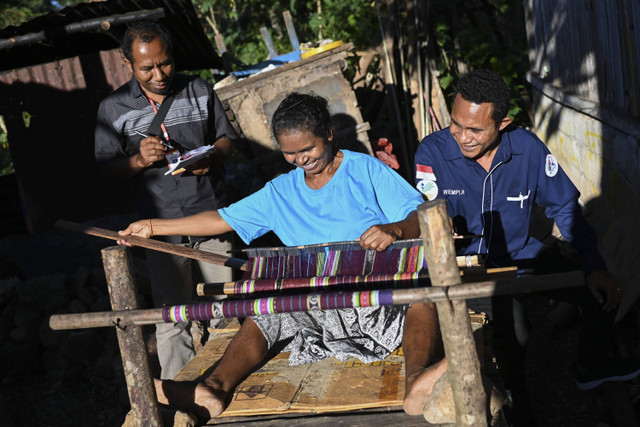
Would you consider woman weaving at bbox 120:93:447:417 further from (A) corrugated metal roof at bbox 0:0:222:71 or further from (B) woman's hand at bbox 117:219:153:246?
(A) corrugated metal roof at bbox 0:0:222:71

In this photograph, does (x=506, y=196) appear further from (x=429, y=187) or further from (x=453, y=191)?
(x=429, y=187)

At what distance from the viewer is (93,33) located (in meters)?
6.38

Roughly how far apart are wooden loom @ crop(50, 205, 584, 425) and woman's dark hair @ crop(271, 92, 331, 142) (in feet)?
1.93

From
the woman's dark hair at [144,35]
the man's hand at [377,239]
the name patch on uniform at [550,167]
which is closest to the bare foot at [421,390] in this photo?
the man's hand at [377,239]

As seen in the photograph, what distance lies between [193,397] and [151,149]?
135 cm

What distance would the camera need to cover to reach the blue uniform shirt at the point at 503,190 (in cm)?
306

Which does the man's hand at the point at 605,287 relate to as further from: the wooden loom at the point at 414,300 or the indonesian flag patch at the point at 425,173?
the indonesian flag patch at the point at 425,173

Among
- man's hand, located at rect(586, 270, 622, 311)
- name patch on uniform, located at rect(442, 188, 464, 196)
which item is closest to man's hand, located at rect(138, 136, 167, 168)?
name patch on uniform, located at rect(442, 188, 464, 196)

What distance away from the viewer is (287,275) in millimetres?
2996

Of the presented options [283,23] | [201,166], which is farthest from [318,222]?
[283,23]

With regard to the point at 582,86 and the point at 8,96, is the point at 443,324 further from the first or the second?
the point at 8,96

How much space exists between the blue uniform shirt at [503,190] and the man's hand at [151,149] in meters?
1.38

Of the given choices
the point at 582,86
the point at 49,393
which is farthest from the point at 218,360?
the point at 582,86

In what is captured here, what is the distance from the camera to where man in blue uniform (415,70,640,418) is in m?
2.99
